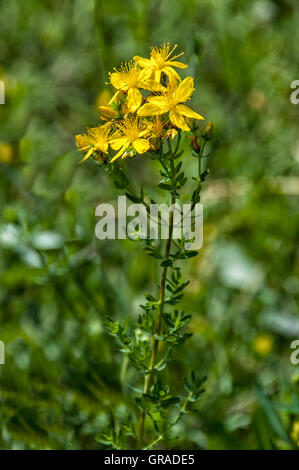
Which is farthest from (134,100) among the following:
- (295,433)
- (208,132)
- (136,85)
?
(295,433)

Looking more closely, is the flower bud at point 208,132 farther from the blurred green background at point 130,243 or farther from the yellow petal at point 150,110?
the blurred green background at point 130,243

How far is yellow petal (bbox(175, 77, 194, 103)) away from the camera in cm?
112

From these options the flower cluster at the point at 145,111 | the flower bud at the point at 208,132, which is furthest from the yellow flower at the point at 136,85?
the flower bud at the point at 208,132

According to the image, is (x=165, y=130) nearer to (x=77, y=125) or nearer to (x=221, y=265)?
(x=221, y=265)

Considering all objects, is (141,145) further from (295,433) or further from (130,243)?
(130,243)

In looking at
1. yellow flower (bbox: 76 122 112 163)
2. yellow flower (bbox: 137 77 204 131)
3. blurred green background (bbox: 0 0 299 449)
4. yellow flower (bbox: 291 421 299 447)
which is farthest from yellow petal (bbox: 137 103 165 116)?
yellow flower (bbox: 291 421 299 447)

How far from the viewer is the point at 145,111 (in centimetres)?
109

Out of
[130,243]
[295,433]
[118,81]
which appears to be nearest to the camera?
[118,81]

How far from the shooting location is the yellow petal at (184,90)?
44.2 inches

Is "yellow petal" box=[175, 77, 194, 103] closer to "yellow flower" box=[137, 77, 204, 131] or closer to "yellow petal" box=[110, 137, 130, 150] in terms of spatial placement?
"yellow flower" box=[137, 77, 204, 131]

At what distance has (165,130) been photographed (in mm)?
1107

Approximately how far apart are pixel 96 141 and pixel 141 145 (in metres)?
0.13
